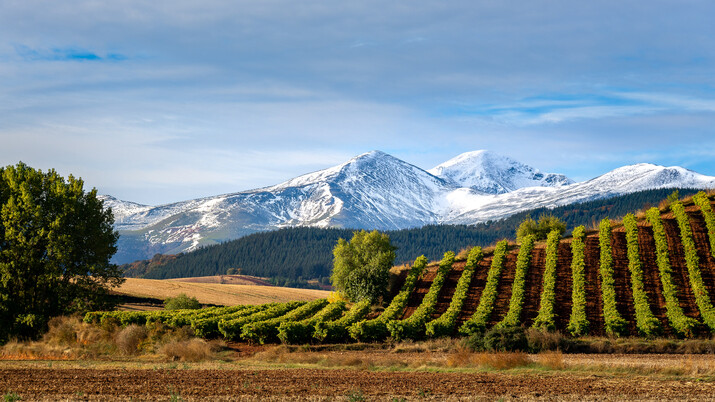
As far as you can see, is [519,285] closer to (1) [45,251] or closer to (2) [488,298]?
(2) [488,298]

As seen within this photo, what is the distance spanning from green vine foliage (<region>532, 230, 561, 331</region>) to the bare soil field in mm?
7205

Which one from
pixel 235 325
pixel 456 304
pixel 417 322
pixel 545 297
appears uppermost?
pixel 545 297

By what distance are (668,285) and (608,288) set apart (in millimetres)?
4340

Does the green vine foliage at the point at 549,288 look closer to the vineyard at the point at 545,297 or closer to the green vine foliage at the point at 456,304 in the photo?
the vineyard at the point at 545,297

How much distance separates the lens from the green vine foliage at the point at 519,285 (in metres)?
41.9

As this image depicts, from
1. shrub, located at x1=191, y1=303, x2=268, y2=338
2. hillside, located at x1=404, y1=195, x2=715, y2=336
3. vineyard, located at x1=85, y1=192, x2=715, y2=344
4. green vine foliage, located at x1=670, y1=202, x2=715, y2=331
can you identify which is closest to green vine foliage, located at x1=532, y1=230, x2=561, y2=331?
vineyard, located at x1=85, y1=192, x2=715, y2=344

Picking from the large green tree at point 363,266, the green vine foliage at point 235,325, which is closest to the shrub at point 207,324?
the green vine foliage at point 235,325

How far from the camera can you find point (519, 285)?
161 ft

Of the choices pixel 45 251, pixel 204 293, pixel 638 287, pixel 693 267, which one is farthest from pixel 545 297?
pixel 204 293

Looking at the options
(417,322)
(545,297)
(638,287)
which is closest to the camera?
(417,322)

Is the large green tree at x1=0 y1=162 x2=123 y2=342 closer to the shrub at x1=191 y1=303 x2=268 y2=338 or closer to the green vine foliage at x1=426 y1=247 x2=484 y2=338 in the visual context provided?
the shrub at x1=191 y1=303 x2=268 y2=338

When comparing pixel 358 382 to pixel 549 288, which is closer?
pixel 358 382

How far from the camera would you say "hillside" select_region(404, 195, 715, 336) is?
41.8 meters

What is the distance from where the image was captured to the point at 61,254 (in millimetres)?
44688
